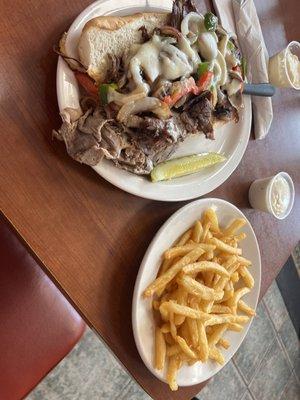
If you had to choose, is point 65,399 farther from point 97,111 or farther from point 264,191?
point 97,111

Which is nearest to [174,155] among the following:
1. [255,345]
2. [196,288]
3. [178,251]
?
[178,251]

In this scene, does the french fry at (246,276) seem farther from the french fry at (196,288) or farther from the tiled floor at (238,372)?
the tiled floor at (238,372)

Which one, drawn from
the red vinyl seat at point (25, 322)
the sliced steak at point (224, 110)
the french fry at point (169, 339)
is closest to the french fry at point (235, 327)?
the french fry at point (169, 339)

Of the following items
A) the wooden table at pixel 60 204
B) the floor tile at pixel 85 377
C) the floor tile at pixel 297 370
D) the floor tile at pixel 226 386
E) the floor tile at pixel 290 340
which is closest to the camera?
the wooden table at pixel 60 204

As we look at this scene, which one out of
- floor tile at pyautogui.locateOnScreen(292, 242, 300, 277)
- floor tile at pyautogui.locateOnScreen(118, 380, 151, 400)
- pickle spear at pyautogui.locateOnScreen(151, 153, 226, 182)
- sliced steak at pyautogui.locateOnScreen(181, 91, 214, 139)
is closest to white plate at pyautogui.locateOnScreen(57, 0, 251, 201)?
pickle spear at pyautogui.locateOnScreen(151, 153, 226, 182)

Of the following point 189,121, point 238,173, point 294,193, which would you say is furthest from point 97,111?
point 294,193

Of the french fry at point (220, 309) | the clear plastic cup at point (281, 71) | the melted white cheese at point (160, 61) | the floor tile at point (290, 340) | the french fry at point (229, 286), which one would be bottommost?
the floor tile at point (290, 340)

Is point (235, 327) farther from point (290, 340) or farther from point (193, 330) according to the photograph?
point (290, 340)
